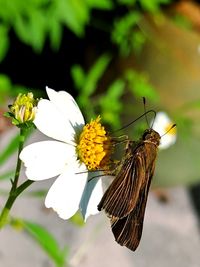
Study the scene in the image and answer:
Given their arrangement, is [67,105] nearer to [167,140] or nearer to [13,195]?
[13,195]

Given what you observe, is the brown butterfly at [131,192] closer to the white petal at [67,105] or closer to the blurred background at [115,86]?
the white petal at [67,105]

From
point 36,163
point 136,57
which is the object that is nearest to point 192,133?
point 136,57

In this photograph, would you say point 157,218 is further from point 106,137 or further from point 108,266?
point 106,137

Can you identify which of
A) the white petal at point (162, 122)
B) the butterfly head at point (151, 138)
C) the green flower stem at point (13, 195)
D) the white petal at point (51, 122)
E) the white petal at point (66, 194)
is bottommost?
the green flower stem at point (13, 195)

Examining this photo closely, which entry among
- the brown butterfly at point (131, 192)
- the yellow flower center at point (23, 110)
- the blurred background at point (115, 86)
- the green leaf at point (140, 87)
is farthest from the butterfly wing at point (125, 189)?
the green leaf at point (140, 87)

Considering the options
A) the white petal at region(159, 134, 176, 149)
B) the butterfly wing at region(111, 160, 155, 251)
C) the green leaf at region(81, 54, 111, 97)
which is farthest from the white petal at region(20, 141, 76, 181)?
the white petal at region(159, 134, 176, 149)
